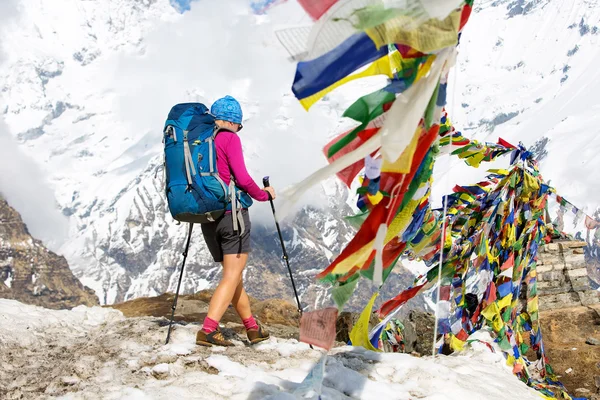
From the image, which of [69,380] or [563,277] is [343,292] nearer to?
[69,380]

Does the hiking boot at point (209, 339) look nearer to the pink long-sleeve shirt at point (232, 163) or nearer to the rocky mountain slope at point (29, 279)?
the pink long-sleeve shirt at point (232, 163)

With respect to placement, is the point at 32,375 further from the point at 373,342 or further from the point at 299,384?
the point at 373,342

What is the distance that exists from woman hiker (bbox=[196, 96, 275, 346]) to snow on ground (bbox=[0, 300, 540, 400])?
0.33m

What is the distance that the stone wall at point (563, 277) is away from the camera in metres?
12.3

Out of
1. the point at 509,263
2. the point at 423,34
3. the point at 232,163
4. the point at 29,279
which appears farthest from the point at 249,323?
the point at 29,279

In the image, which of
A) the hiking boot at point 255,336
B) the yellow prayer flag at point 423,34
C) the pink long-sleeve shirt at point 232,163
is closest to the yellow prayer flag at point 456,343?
the hiking boot at point 255,336

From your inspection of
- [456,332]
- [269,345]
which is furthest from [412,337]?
[269,345]

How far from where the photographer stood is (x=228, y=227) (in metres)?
5.13

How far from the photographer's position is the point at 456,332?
6414mm

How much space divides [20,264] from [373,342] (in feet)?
701

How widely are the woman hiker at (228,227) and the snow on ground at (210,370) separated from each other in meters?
0.33

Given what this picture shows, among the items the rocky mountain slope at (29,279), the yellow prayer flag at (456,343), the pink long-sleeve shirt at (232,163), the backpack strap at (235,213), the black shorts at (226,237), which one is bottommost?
the rocky mountain slope at (29,279)

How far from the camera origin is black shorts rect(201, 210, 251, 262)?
5.13 meters

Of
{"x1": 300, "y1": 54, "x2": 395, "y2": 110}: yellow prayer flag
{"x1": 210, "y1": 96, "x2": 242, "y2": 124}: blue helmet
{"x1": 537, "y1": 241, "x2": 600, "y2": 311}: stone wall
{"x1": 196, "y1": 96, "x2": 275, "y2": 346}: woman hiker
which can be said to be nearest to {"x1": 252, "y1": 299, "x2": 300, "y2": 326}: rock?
{"x1": 537, "y1": 241, "x2": 600, "y2": 311}: stone wall
